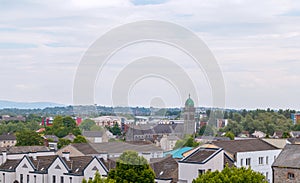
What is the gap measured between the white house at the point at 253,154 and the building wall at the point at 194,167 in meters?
4.32

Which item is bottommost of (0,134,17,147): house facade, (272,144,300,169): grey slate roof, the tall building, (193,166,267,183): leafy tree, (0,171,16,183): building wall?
(0,134,17,147): house facade

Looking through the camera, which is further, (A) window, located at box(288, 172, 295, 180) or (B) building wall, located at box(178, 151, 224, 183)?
(B) building wall, located at box(178, 151, 224, 183)

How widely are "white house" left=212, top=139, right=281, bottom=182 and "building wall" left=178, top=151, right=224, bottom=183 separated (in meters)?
4.32

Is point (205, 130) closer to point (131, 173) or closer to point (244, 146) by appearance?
point (131, 173)

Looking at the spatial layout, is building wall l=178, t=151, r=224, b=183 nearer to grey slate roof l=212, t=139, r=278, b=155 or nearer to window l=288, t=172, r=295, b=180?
grey slate roof l=212, t=139, r=278, b=155

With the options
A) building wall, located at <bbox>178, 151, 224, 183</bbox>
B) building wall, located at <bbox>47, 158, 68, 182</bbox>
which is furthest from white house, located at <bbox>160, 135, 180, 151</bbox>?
building wall, located at <bbox>47, 158, 68, 182</bbox>

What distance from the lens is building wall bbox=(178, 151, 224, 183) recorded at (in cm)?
4153

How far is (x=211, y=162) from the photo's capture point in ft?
138

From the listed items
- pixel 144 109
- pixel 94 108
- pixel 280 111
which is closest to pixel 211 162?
pixel 144 109

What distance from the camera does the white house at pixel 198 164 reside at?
41500mm

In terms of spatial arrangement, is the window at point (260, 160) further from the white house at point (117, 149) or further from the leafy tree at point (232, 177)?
the leafy tree at point (232, 177)

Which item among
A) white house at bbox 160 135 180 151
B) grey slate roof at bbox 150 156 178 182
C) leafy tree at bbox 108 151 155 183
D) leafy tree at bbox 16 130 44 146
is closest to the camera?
white house at bbox 160 135 180 151

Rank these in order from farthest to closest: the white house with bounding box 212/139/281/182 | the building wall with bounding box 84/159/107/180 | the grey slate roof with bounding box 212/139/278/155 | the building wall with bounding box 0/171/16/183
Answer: the building wall with bounding box 0/171/16/183, the grey slate roof with bounding box 212/139/278/155, the white house with bounding box 212/139/281/182, the building wall with bounding box 84/159/107/180

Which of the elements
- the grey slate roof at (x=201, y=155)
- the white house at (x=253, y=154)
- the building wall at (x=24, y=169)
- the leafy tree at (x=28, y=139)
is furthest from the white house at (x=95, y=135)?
the leafy tree at (x=28, y=139)
